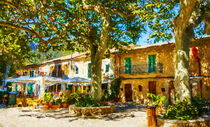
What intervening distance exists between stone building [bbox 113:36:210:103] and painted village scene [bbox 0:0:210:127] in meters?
0.07

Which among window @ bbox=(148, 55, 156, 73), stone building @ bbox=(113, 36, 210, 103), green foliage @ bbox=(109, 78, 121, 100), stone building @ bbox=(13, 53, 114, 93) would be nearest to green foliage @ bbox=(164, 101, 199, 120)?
stone building @ bbox=(113, 36, 210, 103)

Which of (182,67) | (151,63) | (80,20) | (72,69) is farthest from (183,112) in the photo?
(72,69)

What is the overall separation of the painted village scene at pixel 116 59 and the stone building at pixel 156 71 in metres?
0.07

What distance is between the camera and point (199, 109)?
310 inches

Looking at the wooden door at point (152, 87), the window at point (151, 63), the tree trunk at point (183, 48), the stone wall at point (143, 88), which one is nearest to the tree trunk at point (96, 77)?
the tree trunk at point (183, 48)

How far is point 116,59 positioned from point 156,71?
16.5ft

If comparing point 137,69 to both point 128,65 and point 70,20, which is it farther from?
point 70,20

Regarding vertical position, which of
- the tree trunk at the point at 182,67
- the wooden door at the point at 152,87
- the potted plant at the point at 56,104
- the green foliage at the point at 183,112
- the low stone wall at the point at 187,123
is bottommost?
the potted plant at the point at 56,104

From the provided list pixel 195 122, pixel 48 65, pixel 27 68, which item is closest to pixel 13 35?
pixel 195 122

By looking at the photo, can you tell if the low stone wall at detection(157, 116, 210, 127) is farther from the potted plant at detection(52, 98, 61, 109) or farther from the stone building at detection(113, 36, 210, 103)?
the potted plant at detection(52, 98, 61, 109)

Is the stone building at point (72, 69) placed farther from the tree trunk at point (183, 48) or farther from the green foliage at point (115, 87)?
the tree trunk at point (183, 48)

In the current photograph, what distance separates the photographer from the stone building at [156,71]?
48.7 ft

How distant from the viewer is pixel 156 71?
1739cm

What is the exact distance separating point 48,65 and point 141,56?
1599 centimetres
